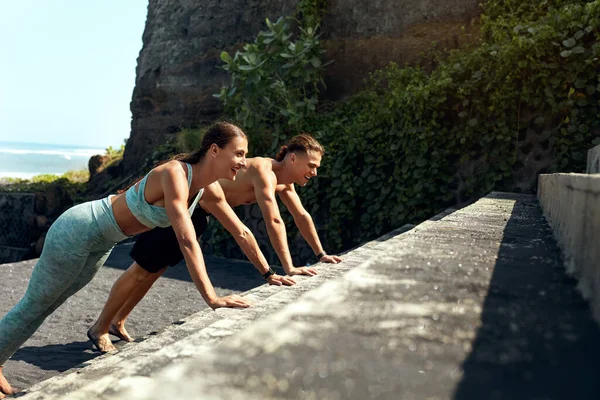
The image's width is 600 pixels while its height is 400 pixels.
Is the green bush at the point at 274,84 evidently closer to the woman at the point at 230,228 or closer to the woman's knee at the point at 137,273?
the woman at the point at 230,228

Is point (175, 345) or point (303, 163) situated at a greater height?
point (303, 163)

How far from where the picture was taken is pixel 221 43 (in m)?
10.5

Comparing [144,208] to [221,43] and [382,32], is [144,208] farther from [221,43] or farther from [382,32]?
[221,43]

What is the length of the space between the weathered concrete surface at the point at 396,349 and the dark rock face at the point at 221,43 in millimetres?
7197

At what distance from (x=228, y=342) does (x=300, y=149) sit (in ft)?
10.4

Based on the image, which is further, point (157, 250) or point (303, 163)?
point (303, 163)

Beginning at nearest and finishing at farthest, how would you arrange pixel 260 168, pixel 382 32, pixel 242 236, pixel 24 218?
pixel 242 236 → pixel 260 168 → pixel 382 32 → pixel 24 218

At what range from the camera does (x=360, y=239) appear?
6.81 metres

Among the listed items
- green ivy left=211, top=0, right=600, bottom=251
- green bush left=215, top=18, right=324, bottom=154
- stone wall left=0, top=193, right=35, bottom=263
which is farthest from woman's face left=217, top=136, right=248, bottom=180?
stone wall left=0, top=193, right=35, bottom=263

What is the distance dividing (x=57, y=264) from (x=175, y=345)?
217 centimetres

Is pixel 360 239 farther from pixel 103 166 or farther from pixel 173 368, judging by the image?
pixel 103 166

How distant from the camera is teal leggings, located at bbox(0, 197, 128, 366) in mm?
2824

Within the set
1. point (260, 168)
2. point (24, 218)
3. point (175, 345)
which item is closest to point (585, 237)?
point (175, 345)

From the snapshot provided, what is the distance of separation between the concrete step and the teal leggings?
0.47 metres
